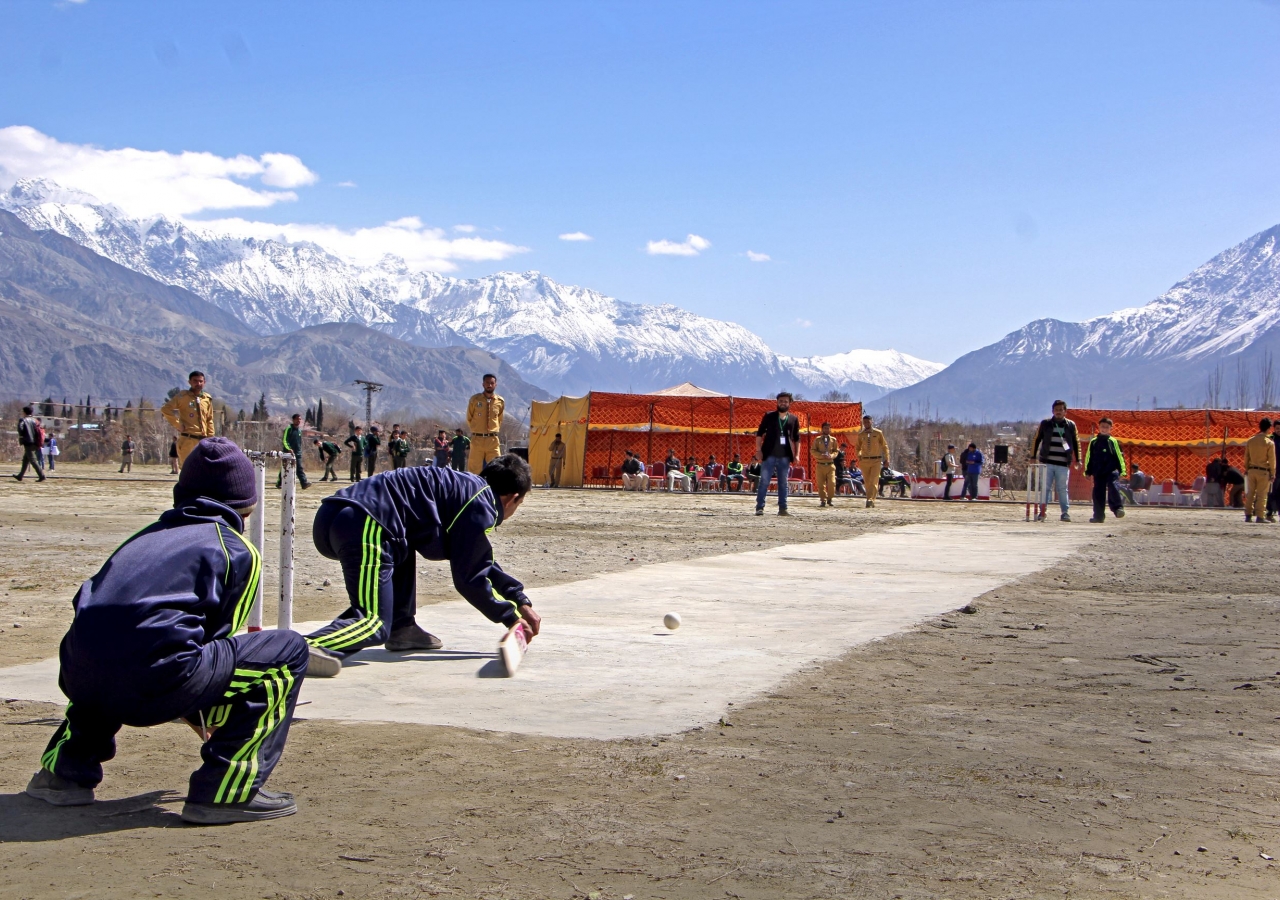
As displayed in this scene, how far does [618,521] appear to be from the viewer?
1939 centimetres

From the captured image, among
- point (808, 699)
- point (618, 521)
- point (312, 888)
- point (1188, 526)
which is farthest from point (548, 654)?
point (1188, 526)

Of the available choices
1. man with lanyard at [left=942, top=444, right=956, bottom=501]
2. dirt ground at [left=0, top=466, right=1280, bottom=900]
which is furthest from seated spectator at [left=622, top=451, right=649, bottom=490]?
dirt ground at [left=0, top=466, right=1280, bottom=900]

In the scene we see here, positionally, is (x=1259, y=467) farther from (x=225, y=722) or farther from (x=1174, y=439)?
(x=225, y=722)

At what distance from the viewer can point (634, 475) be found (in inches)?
1436

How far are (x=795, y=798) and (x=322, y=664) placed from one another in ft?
9.14

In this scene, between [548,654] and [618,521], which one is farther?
[618,521]

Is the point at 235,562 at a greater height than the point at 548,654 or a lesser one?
greater

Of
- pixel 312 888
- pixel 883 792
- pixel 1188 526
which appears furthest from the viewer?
pixel 1188 526

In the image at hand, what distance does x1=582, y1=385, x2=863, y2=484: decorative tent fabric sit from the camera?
38.2 meters

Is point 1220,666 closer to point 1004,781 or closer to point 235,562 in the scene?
point 1004,781

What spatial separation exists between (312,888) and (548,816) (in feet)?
2.84

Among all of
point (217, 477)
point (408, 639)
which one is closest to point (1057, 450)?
point (408, 639)

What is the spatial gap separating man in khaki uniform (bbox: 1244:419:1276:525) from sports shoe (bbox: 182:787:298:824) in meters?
22.0

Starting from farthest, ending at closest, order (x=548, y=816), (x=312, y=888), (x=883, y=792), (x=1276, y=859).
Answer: (x=883, y=792)
(x=548, y=816)
(x=1276, y=859)
(x=312, y=888)
